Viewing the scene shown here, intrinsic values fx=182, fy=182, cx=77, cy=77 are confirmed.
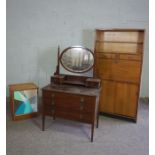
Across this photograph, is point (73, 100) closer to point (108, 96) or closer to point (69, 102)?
point (69, 102)

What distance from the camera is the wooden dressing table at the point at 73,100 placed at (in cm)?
216

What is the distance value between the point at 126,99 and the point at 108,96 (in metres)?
0.27

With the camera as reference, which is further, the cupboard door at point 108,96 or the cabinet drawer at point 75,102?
the cupboard door at point 108,96

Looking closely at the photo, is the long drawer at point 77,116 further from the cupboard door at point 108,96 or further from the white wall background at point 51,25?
the white wall background at point 51,25

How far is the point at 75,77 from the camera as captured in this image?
2547 mm

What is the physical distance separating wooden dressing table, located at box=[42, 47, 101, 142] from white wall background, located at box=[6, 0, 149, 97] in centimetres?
98

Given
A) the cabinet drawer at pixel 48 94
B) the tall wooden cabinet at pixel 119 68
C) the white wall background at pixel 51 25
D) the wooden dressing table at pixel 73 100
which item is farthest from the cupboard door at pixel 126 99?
the cabinet drawer at pixel 48 94

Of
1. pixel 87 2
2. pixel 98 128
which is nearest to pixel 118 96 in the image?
pixel 98 128

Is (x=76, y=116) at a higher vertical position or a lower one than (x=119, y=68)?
lower

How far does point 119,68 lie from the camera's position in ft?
8.82

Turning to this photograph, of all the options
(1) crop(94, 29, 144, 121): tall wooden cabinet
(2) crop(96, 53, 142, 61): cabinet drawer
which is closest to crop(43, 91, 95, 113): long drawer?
(1) crop(94, 29, 144, 121): tall wooden cabinet

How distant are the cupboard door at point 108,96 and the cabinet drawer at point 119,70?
0.36ft

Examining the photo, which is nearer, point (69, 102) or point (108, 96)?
point (69, 102)

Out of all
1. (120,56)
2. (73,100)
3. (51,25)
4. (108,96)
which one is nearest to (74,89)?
(73,100)
